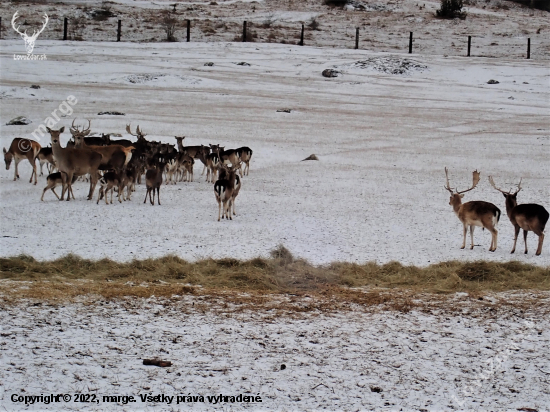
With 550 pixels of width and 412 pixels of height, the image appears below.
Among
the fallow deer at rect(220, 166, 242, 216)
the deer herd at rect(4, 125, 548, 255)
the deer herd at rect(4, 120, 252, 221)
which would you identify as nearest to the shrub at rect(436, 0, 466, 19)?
the deer herd at rect(4, 125, 548, 255)

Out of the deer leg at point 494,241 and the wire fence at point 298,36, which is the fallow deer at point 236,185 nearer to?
the deer leg at point 494,241

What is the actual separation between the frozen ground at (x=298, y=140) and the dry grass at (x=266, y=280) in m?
0.80

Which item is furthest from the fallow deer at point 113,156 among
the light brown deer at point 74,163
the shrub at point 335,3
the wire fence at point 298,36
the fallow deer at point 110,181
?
the shrub at point 335,3

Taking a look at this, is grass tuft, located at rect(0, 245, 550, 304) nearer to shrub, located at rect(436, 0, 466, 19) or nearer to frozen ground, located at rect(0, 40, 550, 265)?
frozen ground, located at rect(0, 40, 550, 265)

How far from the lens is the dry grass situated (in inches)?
311

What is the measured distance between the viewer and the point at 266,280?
8.82m

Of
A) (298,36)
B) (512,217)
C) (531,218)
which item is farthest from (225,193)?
(298,36)

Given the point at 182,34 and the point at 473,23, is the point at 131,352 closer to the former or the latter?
the point at 182,34

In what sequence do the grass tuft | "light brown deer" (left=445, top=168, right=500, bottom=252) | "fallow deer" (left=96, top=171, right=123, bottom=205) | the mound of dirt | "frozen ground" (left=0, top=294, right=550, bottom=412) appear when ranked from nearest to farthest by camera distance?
"frozen ground" (left=0, top=294, right=550, bottom=412), the grass tuft, "light brown deer" (left=445, top=168, right=500, bottom=252), "fallow deer" (left=96, top=171, right=123, bottom=205), the mound of dirt

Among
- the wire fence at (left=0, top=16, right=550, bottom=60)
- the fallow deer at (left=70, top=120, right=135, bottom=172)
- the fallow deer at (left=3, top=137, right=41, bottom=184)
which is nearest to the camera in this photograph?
the fallow deer at (left=70, top=120, right=135, bottom=172)

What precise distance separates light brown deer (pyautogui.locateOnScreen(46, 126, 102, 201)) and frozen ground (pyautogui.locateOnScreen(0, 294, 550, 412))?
798 centimetres

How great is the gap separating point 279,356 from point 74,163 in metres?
10.00

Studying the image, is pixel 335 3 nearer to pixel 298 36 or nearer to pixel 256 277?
pixel 298 36

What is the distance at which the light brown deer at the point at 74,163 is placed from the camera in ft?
48.9
